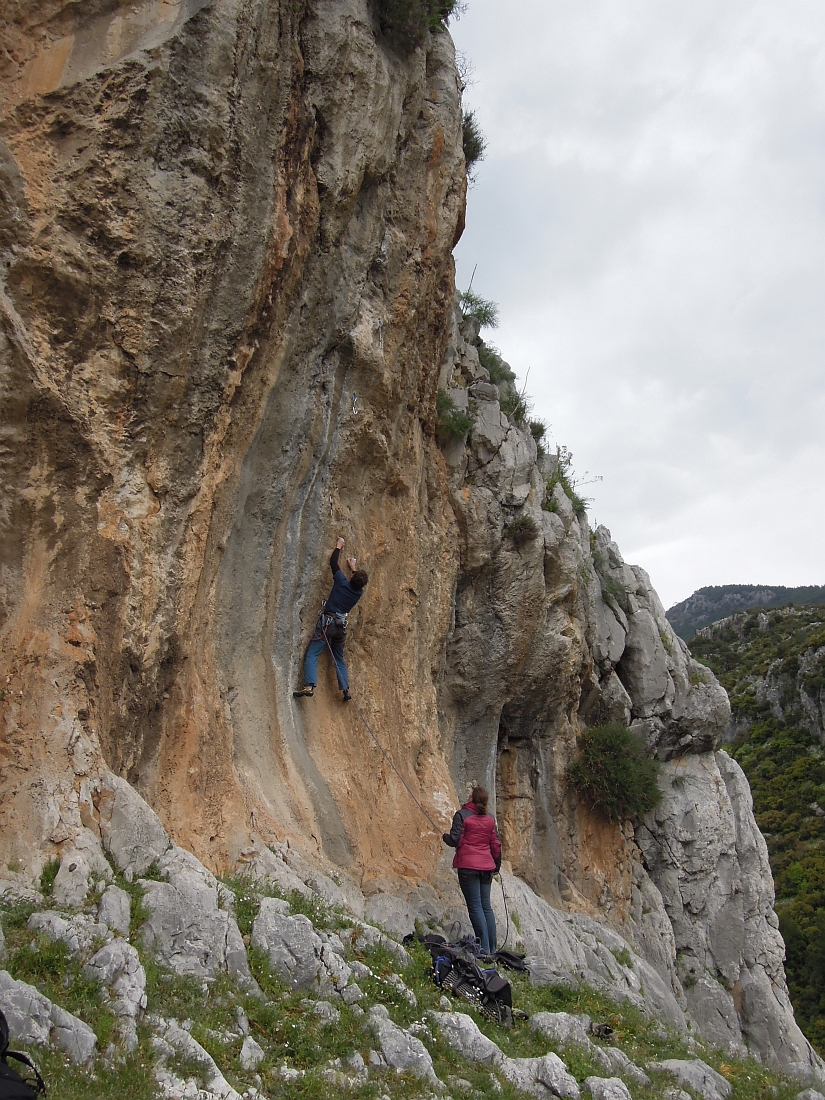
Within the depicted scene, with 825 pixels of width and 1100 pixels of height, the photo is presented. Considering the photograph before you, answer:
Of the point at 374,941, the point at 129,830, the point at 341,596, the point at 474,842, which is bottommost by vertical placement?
the point at 374,941

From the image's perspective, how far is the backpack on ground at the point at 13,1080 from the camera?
11.7 feet

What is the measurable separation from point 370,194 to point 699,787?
1400 cm

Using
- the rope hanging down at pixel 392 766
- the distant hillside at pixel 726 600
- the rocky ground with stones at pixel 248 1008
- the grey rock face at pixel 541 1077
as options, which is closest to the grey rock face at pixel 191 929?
the rocky ground with stones at pixel 248 1008

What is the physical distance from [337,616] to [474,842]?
299 cm

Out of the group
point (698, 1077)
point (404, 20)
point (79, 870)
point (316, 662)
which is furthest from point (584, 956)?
point (404, 20)

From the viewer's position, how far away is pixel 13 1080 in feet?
11.9

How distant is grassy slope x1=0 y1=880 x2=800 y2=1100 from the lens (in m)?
4.33

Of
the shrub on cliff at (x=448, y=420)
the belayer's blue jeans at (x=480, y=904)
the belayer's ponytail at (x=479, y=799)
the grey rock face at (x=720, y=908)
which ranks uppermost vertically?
the shrub on cliff at (x=448, y=420)

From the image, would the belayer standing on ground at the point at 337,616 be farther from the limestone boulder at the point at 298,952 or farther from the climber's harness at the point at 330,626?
the limestone boulder at the point at 298,952

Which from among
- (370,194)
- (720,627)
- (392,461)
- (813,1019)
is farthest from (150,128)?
(720,627)

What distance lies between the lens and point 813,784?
Answer: 129 ft

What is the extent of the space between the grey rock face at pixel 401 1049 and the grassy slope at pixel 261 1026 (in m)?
0.09

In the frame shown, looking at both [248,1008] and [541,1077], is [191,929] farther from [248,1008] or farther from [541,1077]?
[541,1077]

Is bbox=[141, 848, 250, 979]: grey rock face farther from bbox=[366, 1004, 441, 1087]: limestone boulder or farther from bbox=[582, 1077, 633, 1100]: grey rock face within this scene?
bbox=[582, 1077, 633, 1100]: grey rock face
